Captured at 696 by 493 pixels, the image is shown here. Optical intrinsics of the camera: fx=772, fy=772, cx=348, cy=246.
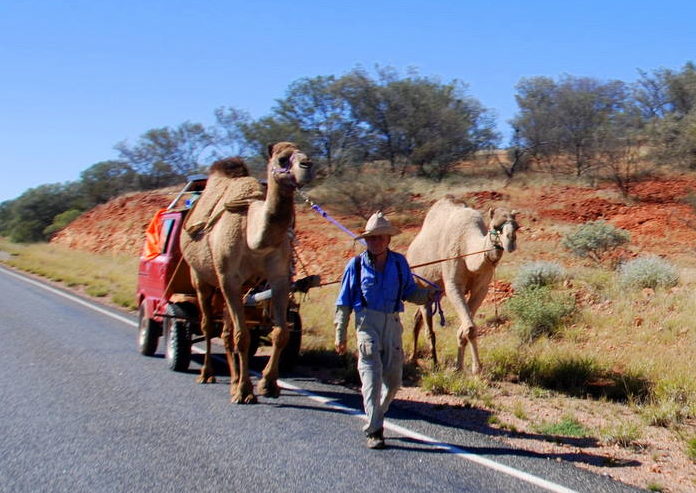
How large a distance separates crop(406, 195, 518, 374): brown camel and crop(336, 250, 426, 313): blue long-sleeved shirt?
8.92ft

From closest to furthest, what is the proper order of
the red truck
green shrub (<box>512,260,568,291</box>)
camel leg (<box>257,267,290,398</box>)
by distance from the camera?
camel leg (<box>257,267,290,398</box>) < the red truck < green shrub (<box>512,260,568,291</box>)

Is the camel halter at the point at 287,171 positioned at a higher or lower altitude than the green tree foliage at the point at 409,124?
lower

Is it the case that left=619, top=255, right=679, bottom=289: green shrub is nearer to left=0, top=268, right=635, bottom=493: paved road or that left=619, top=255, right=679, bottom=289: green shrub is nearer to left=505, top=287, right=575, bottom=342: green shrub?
left=505, top=287, right=575, bottom=342: green shrub

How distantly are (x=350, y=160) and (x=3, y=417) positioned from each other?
3167 centimetres

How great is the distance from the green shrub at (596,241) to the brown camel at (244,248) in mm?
12889

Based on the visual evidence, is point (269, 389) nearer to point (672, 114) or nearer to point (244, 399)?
point (244, 399)

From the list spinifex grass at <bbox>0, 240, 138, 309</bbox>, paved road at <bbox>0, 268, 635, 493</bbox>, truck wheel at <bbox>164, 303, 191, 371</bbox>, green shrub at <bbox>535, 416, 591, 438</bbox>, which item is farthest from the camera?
spinifex grass at <bbox>0, 240, 138, 309</bbox>

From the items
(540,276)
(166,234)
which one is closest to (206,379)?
(166,234)

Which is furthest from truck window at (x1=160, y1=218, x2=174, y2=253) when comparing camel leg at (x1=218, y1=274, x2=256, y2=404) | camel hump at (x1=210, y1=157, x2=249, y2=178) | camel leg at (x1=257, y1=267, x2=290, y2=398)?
camel leg at (x1=257, y1=267, x2=290, y2=398)

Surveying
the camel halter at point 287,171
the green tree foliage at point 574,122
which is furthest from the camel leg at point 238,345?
the green tree foliage at point 574,122

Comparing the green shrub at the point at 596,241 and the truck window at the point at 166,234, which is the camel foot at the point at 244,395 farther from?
the green shrub at the point at 596,241

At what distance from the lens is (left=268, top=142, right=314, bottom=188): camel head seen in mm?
7859

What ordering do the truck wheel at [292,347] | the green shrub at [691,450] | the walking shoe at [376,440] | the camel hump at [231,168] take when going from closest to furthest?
the green shrub at [691,450]
the walking shoe at [376,440]
the camel hump at [231,168]
the truck wheel at [292,347]

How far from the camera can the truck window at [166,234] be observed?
1163 cm
